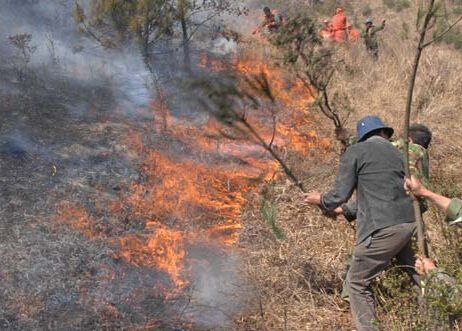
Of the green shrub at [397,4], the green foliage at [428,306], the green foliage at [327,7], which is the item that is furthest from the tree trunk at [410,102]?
the green shrub at [397,4]

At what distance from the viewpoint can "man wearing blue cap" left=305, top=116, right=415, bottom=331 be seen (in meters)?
3.72

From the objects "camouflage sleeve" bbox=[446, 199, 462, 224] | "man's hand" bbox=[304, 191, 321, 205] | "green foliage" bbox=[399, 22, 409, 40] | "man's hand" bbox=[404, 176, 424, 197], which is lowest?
"man's hand" bbox=[304, 191, 321, 205]

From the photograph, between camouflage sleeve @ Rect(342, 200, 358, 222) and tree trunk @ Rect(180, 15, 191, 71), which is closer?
camouflage sleeve @ Rect(342, 200, 358, 222)

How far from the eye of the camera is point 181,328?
4340 millimetres

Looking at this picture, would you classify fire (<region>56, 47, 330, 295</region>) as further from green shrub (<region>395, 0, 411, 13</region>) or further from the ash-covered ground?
green shrub (<region>395, 0, 411, 13</region>)

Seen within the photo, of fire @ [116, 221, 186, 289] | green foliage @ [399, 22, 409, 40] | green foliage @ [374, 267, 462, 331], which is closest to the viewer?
green foliage @ [374, 267, 462, 331]

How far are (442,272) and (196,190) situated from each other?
3.93m

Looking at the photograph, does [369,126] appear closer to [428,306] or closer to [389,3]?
[428,306]

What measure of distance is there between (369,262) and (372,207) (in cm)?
38

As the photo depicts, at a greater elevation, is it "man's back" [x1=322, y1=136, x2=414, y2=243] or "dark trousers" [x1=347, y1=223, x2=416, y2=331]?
"man's back" [x1=322, y1=136, x2=414, y2=243]

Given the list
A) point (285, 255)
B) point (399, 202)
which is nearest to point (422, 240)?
point (399, 202)

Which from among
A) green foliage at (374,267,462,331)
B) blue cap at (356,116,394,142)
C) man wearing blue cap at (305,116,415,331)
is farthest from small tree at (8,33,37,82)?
green foliage at (374,267,462,331)

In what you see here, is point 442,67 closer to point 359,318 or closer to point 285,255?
point 285,255

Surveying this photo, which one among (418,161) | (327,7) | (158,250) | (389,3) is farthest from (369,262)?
(389,3)
